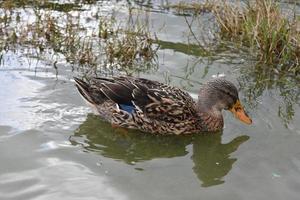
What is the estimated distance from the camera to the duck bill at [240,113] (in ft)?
20.8

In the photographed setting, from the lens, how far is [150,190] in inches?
198

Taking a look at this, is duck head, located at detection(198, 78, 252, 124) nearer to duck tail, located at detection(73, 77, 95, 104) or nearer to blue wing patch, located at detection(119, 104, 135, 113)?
blue wing patch, located at detection(119, 104, 135, 113)

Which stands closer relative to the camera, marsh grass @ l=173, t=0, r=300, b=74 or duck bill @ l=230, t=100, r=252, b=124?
duck bill @ l=230, t=100, r=252, b=124

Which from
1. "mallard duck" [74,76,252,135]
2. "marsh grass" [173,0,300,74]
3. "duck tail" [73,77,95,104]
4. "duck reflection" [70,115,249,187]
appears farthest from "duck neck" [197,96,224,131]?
"marsh grass" [173,0,300,74]

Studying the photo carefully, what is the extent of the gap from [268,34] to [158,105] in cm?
253

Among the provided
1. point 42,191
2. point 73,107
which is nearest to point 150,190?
point 42,191

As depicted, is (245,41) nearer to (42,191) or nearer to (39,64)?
(39,64)

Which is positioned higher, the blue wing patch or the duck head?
the duck head

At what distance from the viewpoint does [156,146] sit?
6062mm

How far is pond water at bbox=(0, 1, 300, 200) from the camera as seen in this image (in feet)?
16.6

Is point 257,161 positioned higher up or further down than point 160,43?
further down

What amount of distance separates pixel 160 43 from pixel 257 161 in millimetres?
3683

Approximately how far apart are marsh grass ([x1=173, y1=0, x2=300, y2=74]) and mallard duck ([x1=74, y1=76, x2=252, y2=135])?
187 centimetres

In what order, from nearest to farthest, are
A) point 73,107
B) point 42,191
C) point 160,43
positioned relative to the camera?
point 42,191 < point 73,107 < point 160,43
